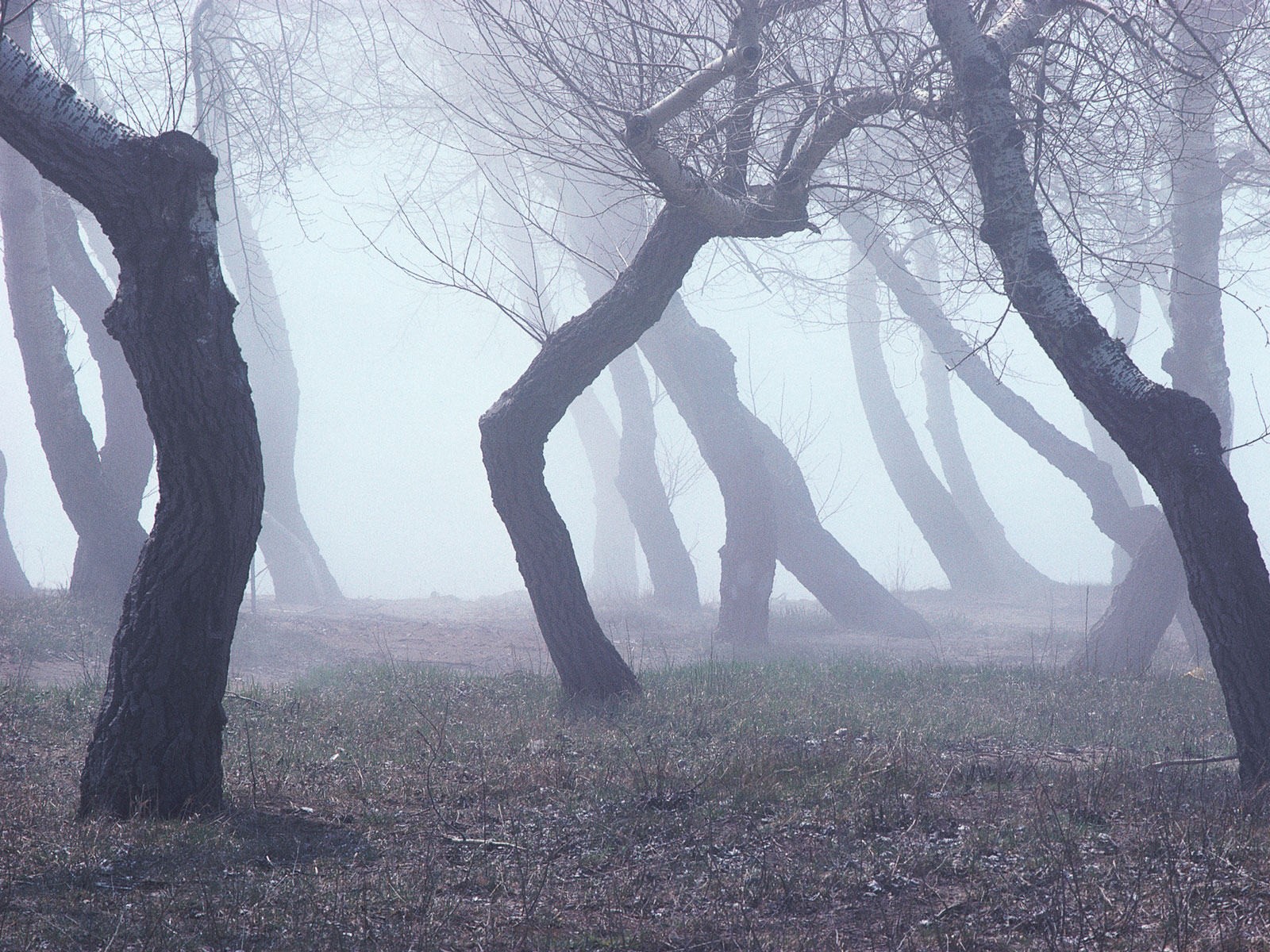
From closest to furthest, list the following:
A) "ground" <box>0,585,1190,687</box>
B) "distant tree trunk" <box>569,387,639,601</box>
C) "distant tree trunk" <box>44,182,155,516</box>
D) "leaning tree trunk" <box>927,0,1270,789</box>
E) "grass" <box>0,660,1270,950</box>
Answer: "grass" <box>0,660,1270,950</box>, "leaning tree trunk" <box>927,0,1270,789</box>, "ground" <box>0,585,1190,687</box>, "distant tree trunk" <box>44,182,155,516</box>, "distant tree trunk" <box>569,387,639,601</box>

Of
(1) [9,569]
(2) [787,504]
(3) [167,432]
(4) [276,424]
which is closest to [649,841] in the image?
(3) [167,432]

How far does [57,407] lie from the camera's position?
41.8 feet

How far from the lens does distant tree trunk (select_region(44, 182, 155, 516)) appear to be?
13.9 meters

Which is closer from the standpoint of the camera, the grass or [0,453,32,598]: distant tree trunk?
the grass

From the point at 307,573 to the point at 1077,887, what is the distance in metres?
20.6

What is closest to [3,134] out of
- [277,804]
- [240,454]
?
[240,454]

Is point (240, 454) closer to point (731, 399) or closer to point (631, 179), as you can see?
point (631, 179)

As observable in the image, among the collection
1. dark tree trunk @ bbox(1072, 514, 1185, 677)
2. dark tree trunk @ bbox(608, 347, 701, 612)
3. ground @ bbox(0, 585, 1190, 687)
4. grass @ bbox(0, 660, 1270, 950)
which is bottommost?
grass @ bbox(0, 660, 1270, 950)

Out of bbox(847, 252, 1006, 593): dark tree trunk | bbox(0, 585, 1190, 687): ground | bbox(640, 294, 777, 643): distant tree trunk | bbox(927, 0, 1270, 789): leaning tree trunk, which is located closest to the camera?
bbox(927, 0, 1270, 789): leaning tree trunk

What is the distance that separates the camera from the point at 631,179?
760 cm

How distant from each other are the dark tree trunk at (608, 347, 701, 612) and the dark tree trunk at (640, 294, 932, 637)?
320 cm

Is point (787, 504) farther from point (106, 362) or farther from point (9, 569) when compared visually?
point (9, 569)

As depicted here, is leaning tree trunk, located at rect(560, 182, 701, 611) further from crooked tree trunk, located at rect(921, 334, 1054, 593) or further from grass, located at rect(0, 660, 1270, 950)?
grass, located at rect(0, 660, 1270, 950)

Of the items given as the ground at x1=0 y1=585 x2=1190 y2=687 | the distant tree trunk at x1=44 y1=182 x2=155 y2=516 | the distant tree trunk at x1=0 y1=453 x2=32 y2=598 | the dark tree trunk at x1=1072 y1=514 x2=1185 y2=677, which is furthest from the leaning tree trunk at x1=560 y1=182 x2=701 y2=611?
the distant tree trunk at x1=0 y1=453 x2=32 y2=598
